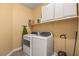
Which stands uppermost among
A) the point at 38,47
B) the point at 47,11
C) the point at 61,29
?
the point at 47,11

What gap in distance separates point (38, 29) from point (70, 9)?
0.47 m

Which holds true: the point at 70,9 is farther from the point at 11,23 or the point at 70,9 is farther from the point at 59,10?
the point at 11,23

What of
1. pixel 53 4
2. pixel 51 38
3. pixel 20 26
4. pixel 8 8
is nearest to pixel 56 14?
pixel 53 4

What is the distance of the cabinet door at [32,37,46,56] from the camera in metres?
1.67

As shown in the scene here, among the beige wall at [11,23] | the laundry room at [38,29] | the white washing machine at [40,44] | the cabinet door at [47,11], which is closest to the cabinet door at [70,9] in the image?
the laundry room at [38,29]

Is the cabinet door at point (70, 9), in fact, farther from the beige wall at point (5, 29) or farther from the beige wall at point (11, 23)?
the beige wall at point (5, 29)

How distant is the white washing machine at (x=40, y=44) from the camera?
5.47ft

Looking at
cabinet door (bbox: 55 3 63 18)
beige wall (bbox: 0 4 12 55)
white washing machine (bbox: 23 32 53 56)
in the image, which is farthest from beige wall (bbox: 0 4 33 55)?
cabinet door (bbox: 55 3 63 18)

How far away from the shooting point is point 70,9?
1655mm

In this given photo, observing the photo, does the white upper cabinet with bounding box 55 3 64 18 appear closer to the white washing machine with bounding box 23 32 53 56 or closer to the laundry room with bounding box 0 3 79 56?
the laundry room with bounding box 0 3 79 56

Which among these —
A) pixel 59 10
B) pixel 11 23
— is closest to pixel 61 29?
pixel 59 10

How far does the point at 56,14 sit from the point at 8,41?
27.2 inches

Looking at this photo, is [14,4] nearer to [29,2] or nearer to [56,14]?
[29,2]

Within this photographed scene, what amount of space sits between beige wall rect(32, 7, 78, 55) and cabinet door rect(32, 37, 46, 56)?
0.46 feet
